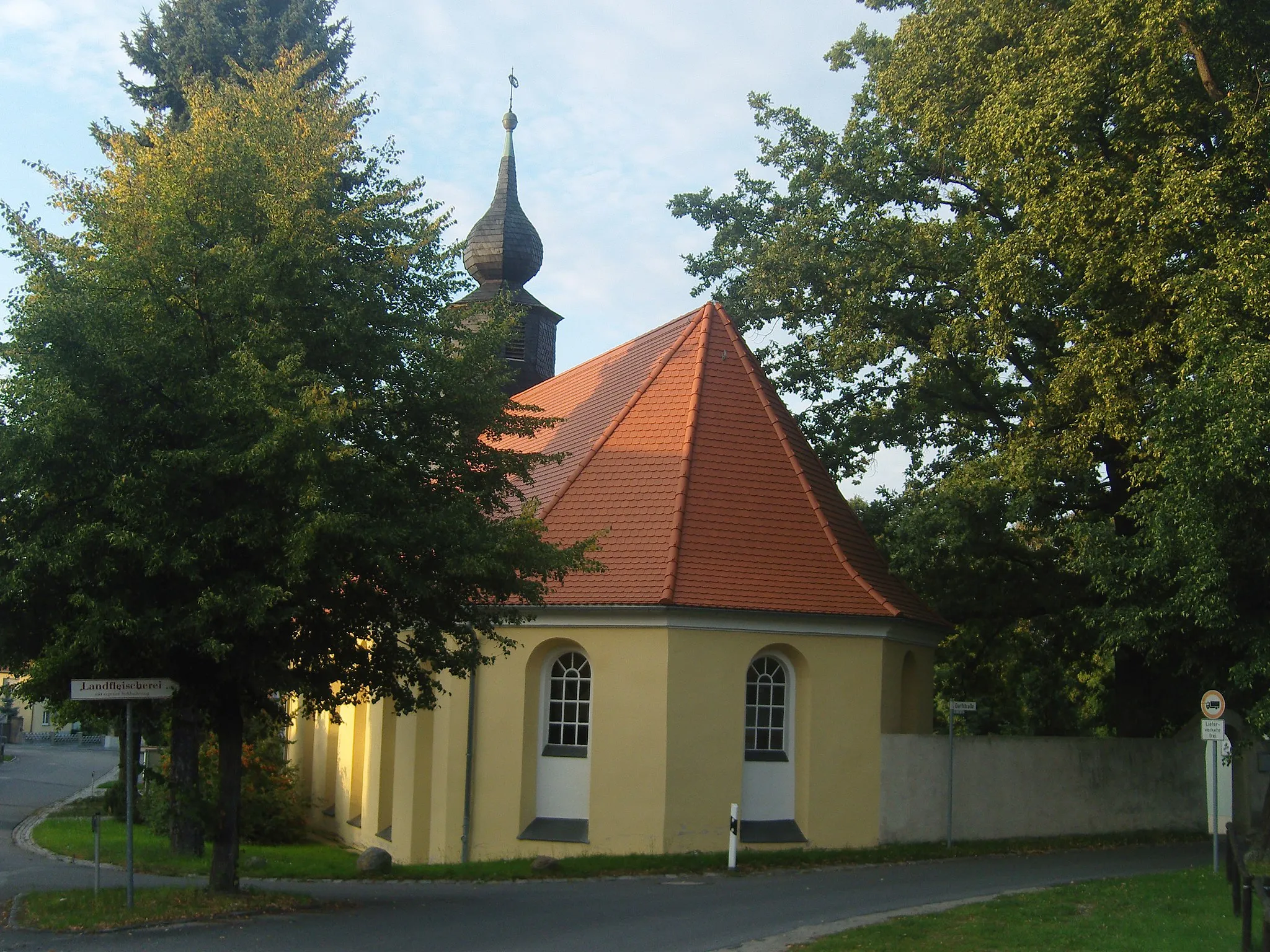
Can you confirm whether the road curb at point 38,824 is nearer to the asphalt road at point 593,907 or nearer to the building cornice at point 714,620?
the asphalt road at point 593,907

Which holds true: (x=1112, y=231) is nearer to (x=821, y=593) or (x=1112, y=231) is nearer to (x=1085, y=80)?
(x=1085, y=80)

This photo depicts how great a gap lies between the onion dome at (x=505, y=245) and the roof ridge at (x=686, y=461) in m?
11.2

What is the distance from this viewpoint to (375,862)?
17.6 metres

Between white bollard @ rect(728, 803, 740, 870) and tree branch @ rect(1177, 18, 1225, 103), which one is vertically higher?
tree branch @ rect(1177, 18, 1225, 103)

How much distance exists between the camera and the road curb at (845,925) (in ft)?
37.1

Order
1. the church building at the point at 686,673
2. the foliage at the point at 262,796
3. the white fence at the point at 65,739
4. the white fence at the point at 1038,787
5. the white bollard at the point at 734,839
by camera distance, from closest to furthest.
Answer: the white bollard at the point at 734,839
the church building at the point at 686,673
the white fence at the point at 1038,787
the foliage at the point at 262,796
the white fence at the point at 65,739

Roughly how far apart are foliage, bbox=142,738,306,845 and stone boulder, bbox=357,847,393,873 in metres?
7.01

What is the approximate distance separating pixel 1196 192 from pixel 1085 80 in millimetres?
2278

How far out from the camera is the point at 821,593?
19375mm

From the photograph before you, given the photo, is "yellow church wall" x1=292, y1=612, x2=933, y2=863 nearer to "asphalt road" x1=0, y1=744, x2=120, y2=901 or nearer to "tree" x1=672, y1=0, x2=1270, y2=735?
"tree" x1=672, y1=0, x2=1270, y2=735

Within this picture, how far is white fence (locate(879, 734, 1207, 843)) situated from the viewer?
19516mm

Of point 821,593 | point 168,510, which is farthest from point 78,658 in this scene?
point 821,593

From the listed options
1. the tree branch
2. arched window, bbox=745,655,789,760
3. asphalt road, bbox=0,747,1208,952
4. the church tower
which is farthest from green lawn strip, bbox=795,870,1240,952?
the church tower

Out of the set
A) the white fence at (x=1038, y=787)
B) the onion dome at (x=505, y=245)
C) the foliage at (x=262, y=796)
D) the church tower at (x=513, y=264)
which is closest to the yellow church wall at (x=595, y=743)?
the white fence at (x=1038, y=787)
